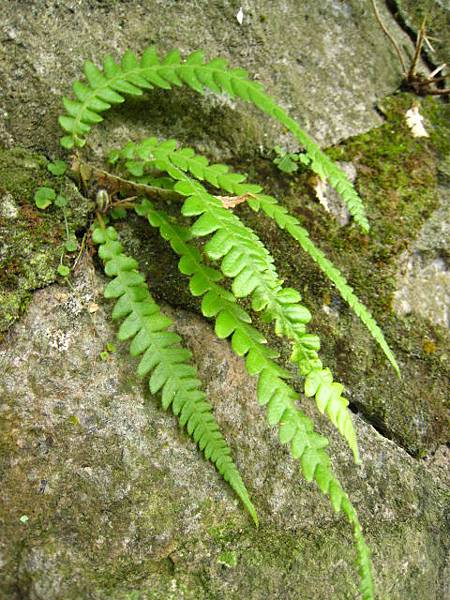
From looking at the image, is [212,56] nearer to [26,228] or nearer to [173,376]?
[26,228]

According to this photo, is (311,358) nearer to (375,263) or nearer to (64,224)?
(375,263)

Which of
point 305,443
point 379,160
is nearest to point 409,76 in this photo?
point 379,160

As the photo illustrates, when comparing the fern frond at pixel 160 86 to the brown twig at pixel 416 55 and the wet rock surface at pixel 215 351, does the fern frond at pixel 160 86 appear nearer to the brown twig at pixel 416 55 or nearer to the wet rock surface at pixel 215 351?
the wet rock surface at pixel 215 351

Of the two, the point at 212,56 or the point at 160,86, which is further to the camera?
the point at 212,56

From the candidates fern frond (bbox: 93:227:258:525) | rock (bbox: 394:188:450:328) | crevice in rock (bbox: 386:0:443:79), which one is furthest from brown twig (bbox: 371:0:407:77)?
fern frond (bbox: 93:227:258:525)

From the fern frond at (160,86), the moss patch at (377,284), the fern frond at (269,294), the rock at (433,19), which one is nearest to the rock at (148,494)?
the moss patch at (377,284)

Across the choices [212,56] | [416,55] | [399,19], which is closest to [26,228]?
[212,56]

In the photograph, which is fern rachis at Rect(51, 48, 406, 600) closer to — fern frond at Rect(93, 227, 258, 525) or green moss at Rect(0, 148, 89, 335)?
fern frond at Rect(93, 227, 258, 525)
